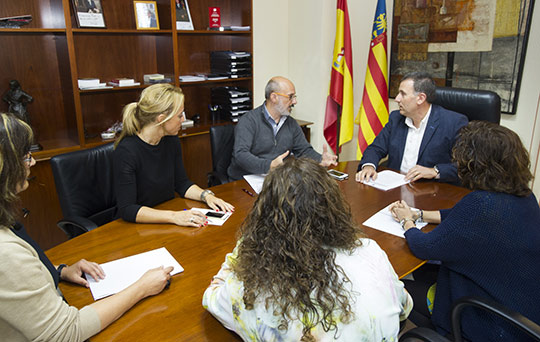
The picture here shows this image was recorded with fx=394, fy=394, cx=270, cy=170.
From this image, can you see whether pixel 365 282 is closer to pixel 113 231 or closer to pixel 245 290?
pixel 245 290

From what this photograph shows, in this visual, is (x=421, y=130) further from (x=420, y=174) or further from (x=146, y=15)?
(x=146, y=15)

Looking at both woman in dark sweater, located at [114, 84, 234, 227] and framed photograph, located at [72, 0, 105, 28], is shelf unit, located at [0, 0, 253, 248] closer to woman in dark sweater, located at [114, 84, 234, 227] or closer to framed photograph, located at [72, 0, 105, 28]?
framed photograph, located at [72, 0, 105, 28]

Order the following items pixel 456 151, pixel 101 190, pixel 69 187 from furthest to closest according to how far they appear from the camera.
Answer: pixel 101 190, pixel 69 187, pixel 456 151

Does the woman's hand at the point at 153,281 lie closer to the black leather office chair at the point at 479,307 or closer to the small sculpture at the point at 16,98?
the black leather office chair at the point at 479,307

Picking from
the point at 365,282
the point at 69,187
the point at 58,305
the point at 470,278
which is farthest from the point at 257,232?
the point at 69,187

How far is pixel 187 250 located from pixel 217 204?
419 mm

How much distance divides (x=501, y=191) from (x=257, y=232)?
3.00 feet

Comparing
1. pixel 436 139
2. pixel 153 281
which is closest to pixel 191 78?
pixel 436 139

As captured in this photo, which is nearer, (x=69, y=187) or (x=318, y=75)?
(x=69, y=187)

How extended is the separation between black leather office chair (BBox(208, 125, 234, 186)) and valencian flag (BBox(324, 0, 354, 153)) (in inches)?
51.8

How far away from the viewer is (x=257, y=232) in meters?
0.96

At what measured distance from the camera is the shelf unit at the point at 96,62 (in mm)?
2754

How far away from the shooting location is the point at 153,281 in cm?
125

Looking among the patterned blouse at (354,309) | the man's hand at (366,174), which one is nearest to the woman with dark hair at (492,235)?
the patterned blouse at (354,309)
